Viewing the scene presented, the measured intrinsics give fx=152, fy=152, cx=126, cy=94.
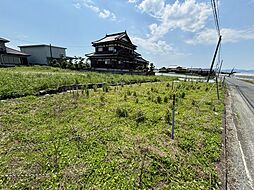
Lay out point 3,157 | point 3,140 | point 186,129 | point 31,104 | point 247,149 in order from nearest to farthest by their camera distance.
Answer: point 3,157 → point 3,140 → point 247,149 → point 186,129 → point 31,104

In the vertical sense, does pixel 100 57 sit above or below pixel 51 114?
above

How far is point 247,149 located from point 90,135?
3.93 metres

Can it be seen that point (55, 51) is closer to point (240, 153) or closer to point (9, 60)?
point (9, 60)

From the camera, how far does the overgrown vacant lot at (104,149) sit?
2.49 metres

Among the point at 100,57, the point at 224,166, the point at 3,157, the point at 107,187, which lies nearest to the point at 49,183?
the point at 107,187

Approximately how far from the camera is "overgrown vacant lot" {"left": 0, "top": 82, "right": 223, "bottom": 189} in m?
2.49

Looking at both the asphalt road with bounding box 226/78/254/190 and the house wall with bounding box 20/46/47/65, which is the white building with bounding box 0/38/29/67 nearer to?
the house wall with bounding box 20/46/47/65

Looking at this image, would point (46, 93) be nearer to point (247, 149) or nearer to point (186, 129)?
point (186, 129)

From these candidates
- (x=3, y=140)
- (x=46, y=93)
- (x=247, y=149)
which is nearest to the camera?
(x=3, y=140)

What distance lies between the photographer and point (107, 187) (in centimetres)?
233

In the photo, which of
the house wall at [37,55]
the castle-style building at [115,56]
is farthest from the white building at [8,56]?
the castle-style building at [115,56]

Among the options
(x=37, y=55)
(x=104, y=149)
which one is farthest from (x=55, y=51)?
(x=104, y=149)

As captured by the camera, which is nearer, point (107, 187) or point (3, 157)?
point (107, 187)

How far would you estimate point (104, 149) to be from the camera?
3322 mm
